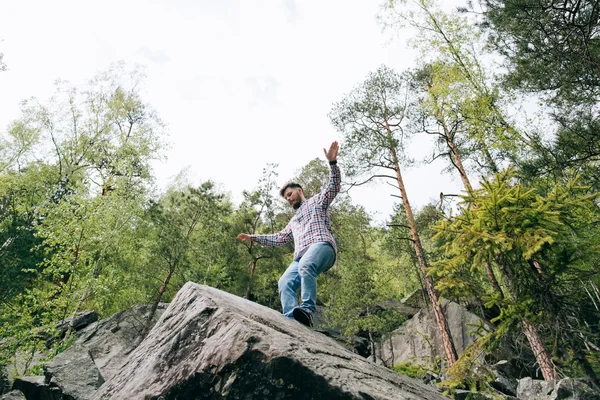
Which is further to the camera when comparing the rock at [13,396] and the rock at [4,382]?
the rock at [4,382]

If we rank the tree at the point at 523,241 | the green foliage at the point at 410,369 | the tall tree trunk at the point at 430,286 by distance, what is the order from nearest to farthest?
the tree at the point at 523,241, the tall tree trunk at the point at 430,286, the green foliage at the point at 410,369

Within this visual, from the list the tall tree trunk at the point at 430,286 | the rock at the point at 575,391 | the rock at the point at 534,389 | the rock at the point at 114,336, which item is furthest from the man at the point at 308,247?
the rock at the point at 114,336

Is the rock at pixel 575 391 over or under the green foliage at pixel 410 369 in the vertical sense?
under

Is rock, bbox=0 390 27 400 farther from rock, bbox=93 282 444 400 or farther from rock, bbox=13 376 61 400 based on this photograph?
rock, bbox=93 282 444 400

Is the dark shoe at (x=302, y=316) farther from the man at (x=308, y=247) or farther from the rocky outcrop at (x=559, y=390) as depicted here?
the rocky outcrop at (x=559, y=390)

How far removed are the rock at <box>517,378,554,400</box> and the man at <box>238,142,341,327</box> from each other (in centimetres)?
600

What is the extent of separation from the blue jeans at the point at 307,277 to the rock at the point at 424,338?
12.3 metres

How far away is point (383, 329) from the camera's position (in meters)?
17.0

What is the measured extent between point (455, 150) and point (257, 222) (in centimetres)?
1037

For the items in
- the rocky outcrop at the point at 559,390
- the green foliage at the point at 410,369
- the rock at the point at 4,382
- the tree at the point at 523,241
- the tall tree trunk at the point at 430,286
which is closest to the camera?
the tree at the point at 523,241

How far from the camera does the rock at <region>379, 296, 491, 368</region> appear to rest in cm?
1484

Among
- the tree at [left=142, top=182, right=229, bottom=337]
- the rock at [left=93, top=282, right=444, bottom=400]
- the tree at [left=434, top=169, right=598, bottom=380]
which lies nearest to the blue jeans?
the rock at [left=93, top=282, right=444, bottom=400]

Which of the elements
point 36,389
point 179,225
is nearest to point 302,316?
point 36,389

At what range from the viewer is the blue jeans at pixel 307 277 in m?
3.59
